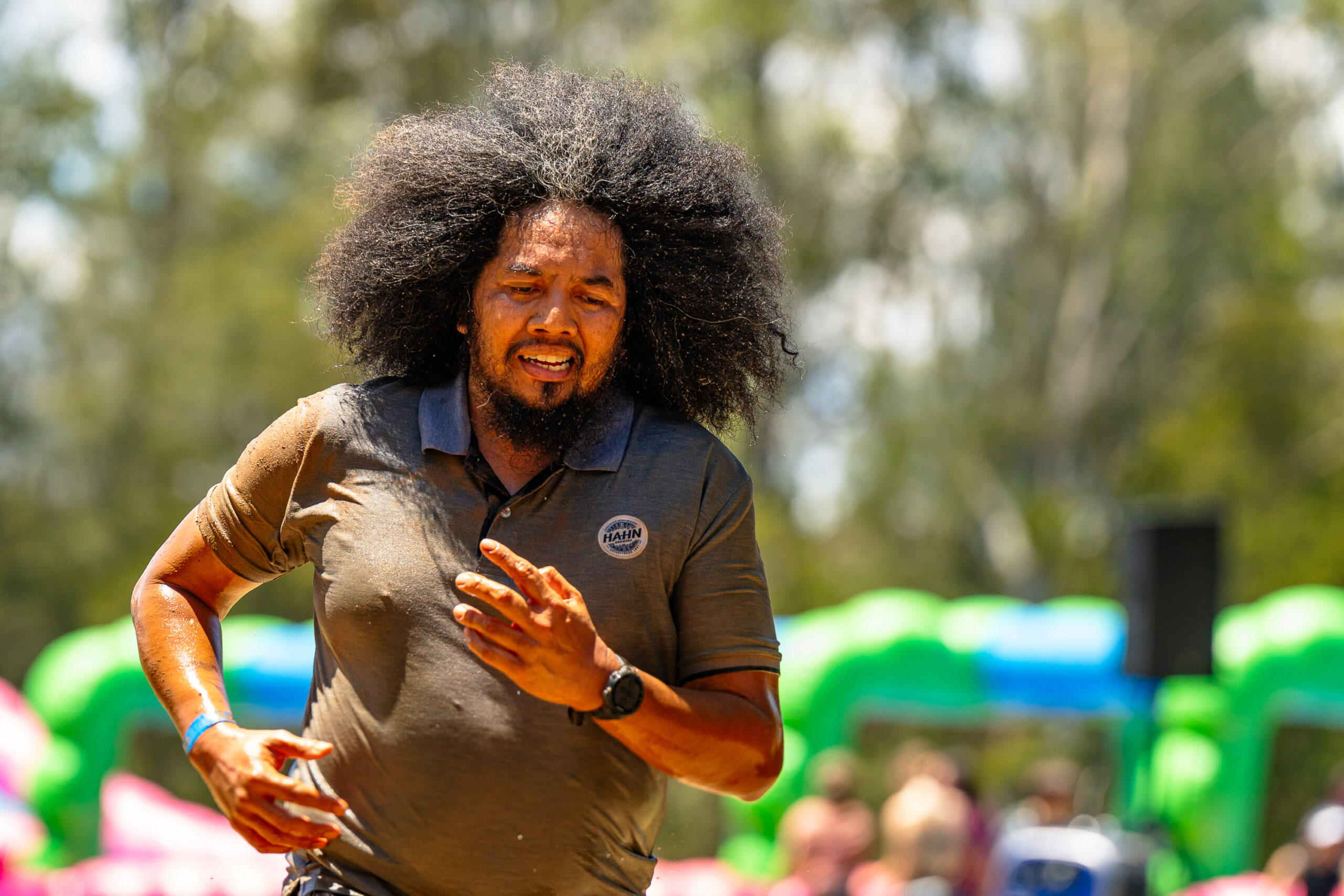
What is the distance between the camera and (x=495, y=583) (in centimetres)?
190

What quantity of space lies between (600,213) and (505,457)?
1.41ft

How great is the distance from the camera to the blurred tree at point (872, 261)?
1805 centimetres

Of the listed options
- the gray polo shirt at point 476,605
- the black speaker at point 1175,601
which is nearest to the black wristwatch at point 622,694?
the gray polo shirt at point 476,605

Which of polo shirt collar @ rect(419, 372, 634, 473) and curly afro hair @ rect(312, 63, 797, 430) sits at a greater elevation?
curly afro hair @ rect(312, 63, 797, 430)

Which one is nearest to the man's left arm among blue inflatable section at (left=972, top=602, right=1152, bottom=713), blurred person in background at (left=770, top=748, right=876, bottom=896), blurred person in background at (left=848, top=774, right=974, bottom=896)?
blurred person in background at (left=770, top=748, right=876, bottom=896)

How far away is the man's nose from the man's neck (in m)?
0.16

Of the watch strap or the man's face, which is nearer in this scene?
the watch strap

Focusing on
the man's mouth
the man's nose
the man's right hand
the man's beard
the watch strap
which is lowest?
the man's right hand

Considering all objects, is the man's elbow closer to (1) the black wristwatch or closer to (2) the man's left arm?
(2) the man's left arm

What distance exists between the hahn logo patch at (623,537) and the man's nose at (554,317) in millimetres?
308

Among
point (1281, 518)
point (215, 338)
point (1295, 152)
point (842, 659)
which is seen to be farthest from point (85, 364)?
point (1295, 152)

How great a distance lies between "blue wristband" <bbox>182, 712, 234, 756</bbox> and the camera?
213cm

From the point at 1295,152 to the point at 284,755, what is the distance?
21.9 meters

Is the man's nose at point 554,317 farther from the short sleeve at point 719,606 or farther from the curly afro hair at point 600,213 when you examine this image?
the short sleeve at point 719,606
